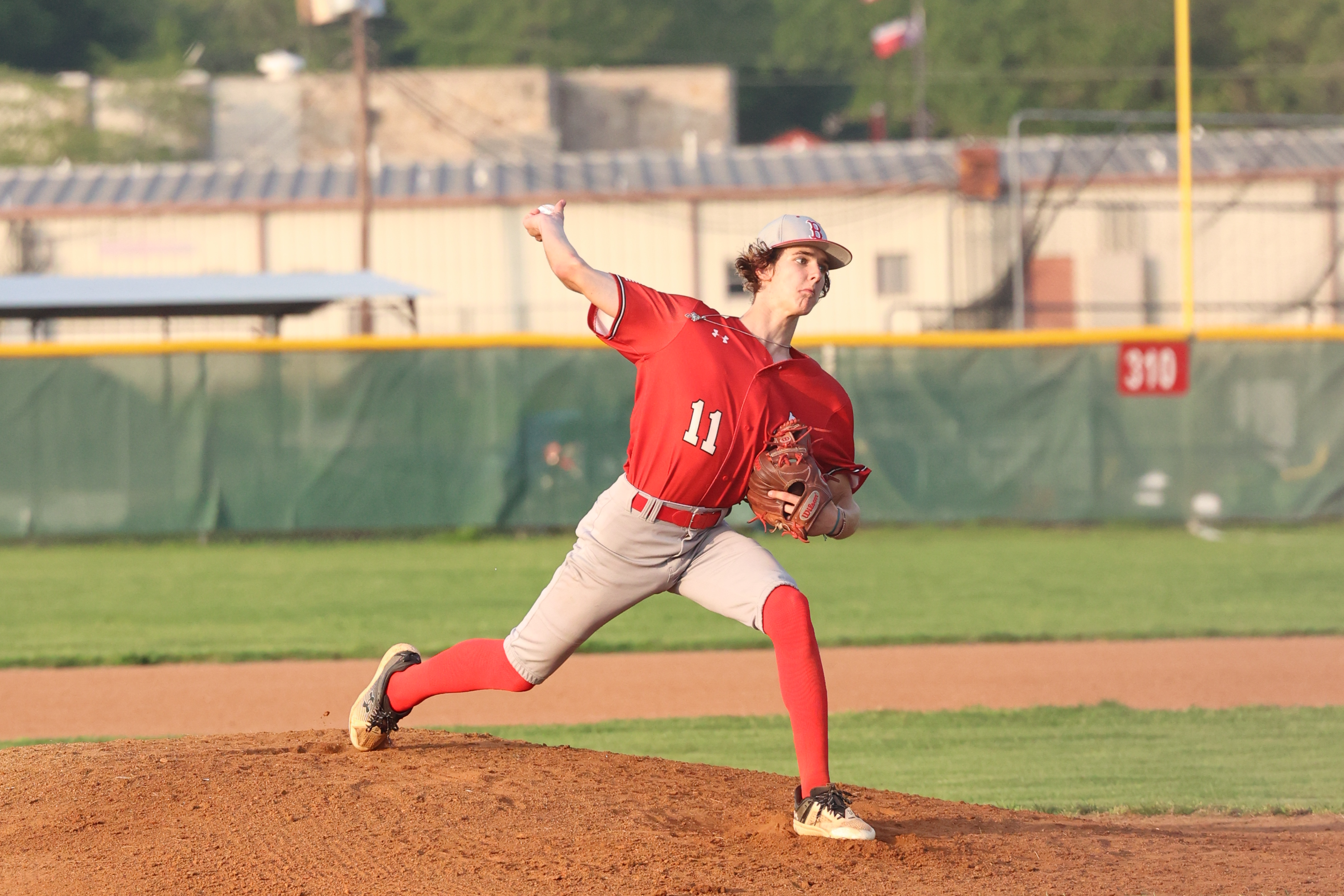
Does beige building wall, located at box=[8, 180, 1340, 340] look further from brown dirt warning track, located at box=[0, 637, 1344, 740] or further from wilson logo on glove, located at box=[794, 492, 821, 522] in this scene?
wilson logo on glove, located at box=[794, 492, 821, 522]

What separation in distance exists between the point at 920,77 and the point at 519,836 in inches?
1970

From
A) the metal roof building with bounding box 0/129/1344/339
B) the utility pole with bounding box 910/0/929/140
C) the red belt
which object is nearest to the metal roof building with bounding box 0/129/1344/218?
the metal roof building with bounding box 0/129/1344/339

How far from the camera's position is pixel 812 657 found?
3959 millimetres

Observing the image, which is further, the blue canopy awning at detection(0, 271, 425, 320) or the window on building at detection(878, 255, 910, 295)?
the window on building at detection(878, 255, 910, 295)

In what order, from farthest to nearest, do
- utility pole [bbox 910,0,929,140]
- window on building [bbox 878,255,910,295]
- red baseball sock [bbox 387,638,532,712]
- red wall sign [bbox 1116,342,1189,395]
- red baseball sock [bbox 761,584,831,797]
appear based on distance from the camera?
utility pole [bbox 910,0,929,140]
window on building [bbox 878,255,910,295]
red wall sign [bbox 1116,342,1189,395]
red baseball sock [bbox 387,638,532,712]
red baseball sock [bbox 761,584,831,797]

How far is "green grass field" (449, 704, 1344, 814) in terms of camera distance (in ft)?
17.8

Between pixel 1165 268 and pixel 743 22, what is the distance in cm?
4431

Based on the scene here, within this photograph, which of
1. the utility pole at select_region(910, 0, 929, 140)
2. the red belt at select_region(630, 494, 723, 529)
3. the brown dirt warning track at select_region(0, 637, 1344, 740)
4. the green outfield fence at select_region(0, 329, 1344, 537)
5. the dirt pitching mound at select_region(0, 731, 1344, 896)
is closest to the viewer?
the dirt pitching mound at select_region(0, 731, 1344, 896)

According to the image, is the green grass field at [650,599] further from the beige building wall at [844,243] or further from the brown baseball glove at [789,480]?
the beige building wall at [844,243]

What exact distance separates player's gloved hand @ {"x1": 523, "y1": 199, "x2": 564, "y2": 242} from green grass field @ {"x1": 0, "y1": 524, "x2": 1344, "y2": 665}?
4863 mm

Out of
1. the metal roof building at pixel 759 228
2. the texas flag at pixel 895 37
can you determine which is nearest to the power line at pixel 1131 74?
the texas flag at pixel 895 37

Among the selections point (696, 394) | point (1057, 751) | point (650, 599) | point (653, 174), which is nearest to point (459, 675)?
point (696, 394)


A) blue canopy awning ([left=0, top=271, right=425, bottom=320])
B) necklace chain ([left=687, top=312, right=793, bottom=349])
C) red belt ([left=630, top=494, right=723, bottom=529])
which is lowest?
red belt ([left=630, top=494, right=723, bottom=529])

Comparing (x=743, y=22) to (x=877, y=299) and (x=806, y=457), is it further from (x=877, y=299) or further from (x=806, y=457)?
(x=806, y=457)
